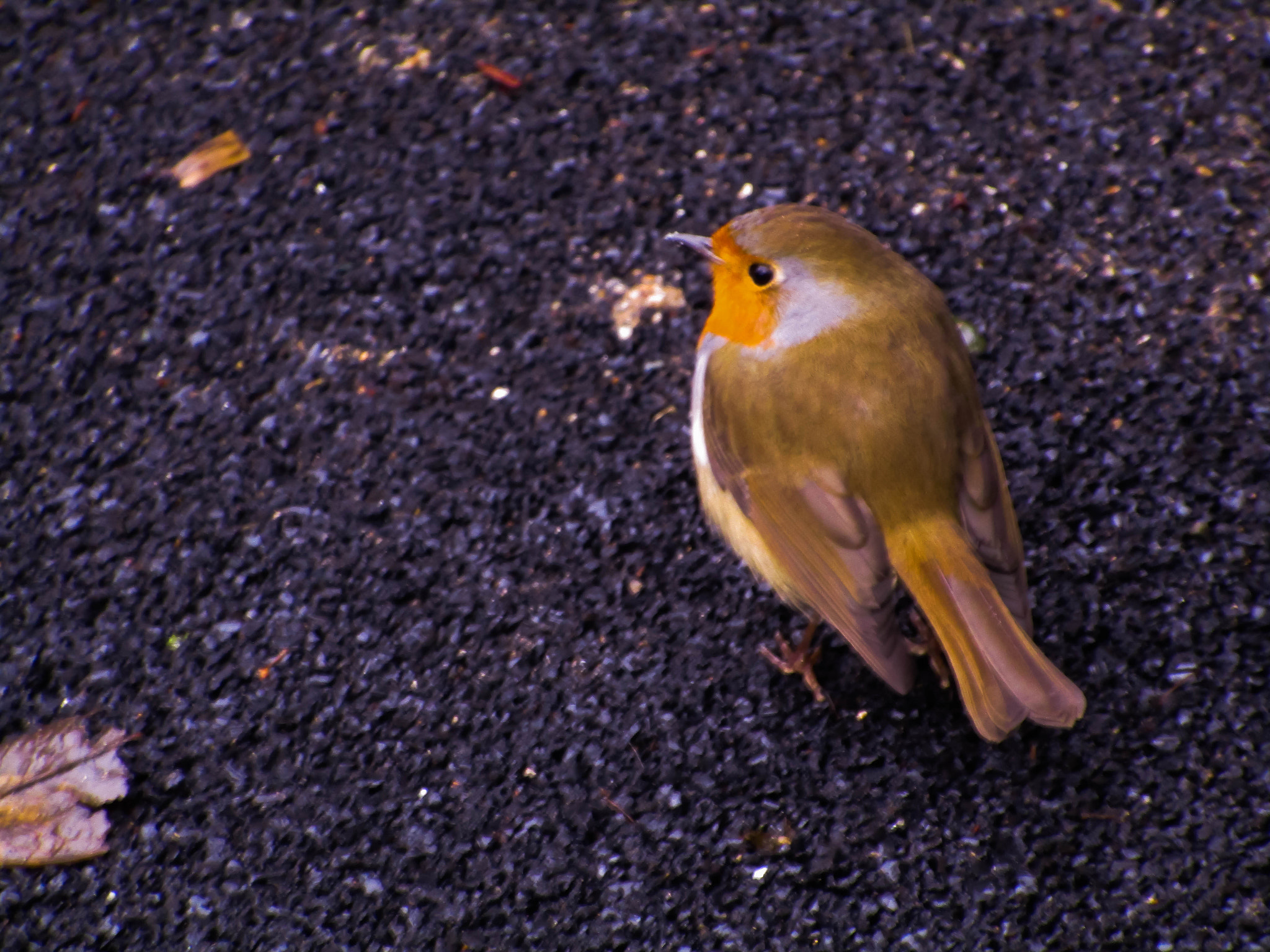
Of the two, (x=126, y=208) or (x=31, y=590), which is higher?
(x=126, y=208)

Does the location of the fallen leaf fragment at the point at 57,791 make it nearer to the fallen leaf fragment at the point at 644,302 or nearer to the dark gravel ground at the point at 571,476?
the dark gravel ground at the point at 571,476

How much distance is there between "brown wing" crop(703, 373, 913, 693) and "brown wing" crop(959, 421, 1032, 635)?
192 millimetres

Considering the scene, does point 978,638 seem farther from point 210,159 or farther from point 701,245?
point 210,159

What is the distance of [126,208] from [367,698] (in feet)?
5.74

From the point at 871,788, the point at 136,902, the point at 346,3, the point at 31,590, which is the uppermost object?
the point at 346,3

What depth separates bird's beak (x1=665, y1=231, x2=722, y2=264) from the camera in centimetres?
255

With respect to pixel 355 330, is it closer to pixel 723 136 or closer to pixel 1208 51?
pixel 723 136

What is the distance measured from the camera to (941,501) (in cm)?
224

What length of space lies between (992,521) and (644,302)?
123 cm

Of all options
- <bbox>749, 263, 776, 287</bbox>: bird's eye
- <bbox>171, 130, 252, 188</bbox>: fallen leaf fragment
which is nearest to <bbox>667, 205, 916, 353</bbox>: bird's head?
<bbox>749, 263, 776, 287</bbox>: bird's eye

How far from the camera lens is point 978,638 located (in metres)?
2.08

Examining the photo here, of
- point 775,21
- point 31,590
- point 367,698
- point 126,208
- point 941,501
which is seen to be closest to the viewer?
point 941,501

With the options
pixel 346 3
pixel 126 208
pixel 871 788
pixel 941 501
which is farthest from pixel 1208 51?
pixel 126 208

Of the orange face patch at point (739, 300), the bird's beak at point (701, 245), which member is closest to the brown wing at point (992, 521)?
the orange face patch at point (739, 300)
